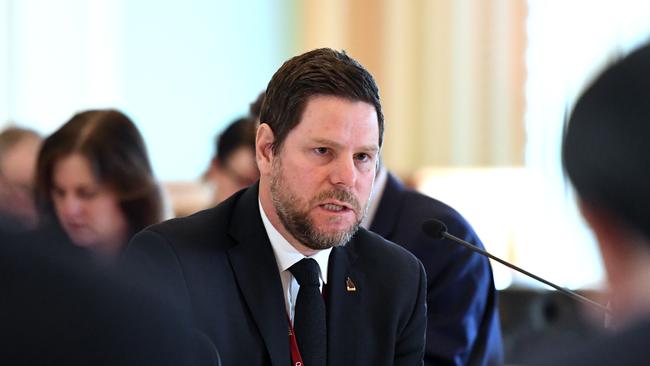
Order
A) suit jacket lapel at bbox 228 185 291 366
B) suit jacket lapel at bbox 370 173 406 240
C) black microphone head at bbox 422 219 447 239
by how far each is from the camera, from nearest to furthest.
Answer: suit jacket lapel at bbox 228 185 291 366
black microphone head at bbox 422 219 447 239
suit jacket lapel at bbox 370 173 406 240

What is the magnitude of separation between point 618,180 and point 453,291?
77.7 inches

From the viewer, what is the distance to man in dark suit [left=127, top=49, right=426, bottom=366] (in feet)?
8.16

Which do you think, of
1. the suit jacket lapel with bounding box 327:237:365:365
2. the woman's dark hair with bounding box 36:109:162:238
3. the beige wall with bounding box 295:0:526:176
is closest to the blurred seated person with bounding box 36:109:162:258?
the woman's dark hair with bounding box 36:109:162:238

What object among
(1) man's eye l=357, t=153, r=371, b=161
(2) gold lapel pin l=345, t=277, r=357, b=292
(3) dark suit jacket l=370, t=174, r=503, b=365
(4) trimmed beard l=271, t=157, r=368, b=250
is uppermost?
(1) man's eye l=357, t=153, r=371, b=161

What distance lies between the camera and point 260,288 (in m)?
2.53

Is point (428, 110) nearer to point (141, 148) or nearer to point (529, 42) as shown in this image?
point (529, 42)

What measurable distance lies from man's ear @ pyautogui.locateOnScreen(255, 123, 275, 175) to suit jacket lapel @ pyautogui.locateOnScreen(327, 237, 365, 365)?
0.25m

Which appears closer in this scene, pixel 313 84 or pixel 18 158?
pixel 313 84

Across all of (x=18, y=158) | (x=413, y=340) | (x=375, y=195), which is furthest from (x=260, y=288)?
(x=18, y=158)

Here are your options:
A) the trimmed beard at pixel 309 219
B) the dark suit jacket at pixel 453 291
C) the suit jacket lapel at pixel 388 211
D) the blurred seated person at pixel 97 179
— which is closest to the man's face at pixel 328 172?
the trimmed beard at pixel 309 219

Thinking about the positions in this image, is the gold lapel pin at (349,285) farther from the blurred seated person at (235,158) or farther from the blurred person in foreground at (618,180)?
the blurred seated person at (235,158)

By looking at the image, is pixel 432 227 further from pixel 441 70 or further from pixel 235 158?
pixel 441 70

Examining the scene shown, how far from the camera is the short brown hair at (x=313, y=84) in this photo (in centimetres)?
252

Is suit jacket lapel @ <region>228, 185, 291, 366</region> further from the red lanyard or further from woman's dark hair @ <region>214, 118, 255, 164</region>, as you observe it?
woman's dark hair @ <region>214, 118, 255, 164</region>
